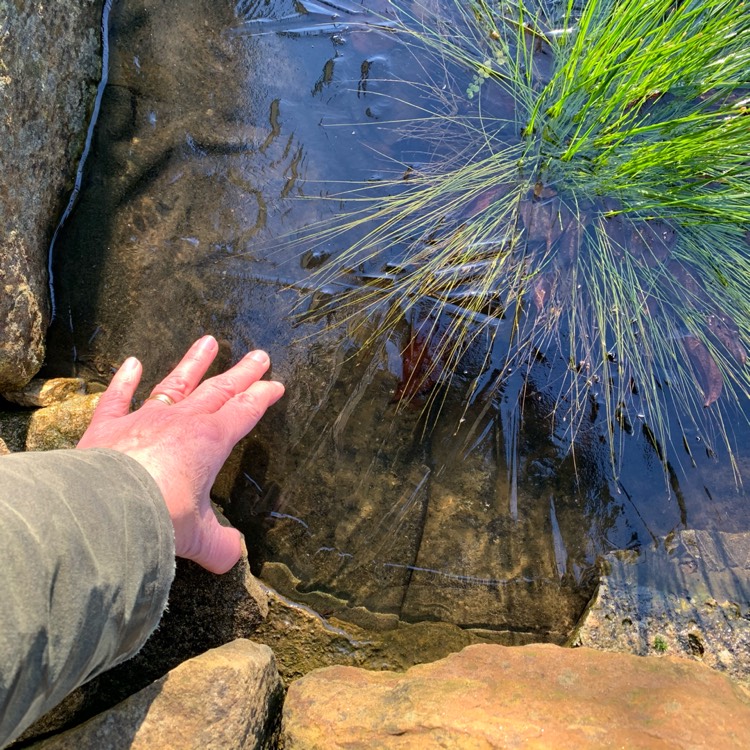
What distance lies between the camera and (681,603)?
6.13 feet

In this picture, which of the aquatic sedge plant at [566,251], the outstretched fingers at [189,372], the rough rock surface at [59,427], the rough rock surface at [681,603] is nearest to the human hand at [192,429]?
the outstretched fingers at [189,372]

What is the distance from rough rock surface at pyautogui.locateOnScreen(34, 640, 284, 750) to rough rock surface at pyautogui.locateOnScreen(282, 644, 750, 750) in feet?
0.39

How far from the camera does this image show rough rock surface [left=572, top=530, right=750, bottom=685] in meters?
1.82

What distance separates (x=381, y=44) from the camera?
6.89ft

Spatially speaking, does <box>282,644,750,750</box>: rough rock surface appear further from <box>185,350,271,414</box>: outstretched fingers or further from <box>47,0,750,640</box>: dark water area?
<box>185,350,271,414</box>: outstretched fingers

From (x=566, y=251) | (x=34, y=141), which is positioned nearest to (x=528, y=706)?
(x=566, y=251)

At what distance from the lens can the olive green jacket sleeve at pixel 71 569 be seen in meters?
0.97

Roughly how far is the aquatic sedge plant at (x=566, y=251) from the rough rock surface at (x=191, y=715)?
1.04 metres

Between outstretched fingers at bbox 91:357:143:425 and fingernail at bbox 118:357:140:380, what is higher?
fingernail at bbox 118:357:140:380

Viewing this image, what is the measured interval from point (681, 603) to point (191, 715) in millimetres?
1464

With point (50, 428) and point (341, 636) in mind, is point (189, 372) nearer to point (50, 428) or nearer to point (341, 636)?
point (50, 428)

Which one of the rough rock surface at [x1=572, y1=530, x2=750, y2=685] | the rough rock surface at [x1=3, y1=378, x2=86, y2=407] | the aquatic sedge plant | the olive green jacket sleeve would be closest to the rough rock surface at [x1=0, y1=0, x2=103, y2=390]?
the rough rock surface at [x1=3, y1=378, x2=86, y2=407]

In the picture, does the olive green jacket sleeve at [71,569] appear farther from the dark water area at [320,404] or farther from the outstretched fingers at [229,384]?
the dark water area at [320,404]

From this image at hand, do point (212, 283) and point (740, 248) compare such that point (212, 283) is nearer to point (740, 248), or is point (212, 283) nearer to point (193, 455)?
point (193, 455)
